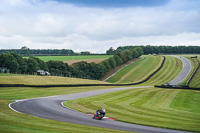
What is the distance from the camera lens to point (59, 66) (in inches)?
4889

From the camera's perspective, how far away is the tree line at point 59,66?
101250mm

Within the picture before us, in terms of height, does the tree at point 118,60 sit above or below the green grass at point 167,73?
above

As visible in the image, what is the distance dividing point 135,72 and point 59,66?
136 ft

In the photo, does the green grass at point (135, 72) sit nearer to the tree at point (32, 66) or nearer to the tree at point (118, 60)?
the tree at point (118, 60)

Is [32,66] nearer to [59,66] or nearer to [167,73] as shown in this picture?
[59,66]

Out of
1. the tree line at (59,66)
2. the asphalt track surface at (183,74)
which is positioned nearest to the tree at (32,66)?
the tree line at (59,66)

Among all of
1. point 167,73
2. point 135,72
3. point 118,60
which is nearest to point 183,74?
point 167,73

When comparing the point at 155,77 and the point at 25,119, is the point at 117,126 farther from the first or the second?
the point at 155,77

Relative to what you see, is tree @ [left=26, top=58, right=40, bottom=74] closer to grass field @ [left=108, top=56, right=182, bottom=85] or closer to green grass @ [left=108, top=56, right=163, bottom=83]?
green grass @ [left=108, top=56, right=163, bottom=83]

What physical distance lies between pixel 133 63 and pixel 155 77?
46.6 meters

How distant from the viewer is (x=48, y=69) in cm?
11881

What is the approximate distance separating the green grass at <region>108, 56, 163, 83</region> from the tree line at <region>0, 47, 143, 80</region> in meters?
6.95

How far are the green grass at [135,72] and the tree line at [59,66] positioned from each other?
6.95 m

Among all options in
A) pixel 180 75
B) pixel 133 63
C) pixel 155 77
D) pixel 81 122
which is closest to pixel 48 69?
pixel 155 77
